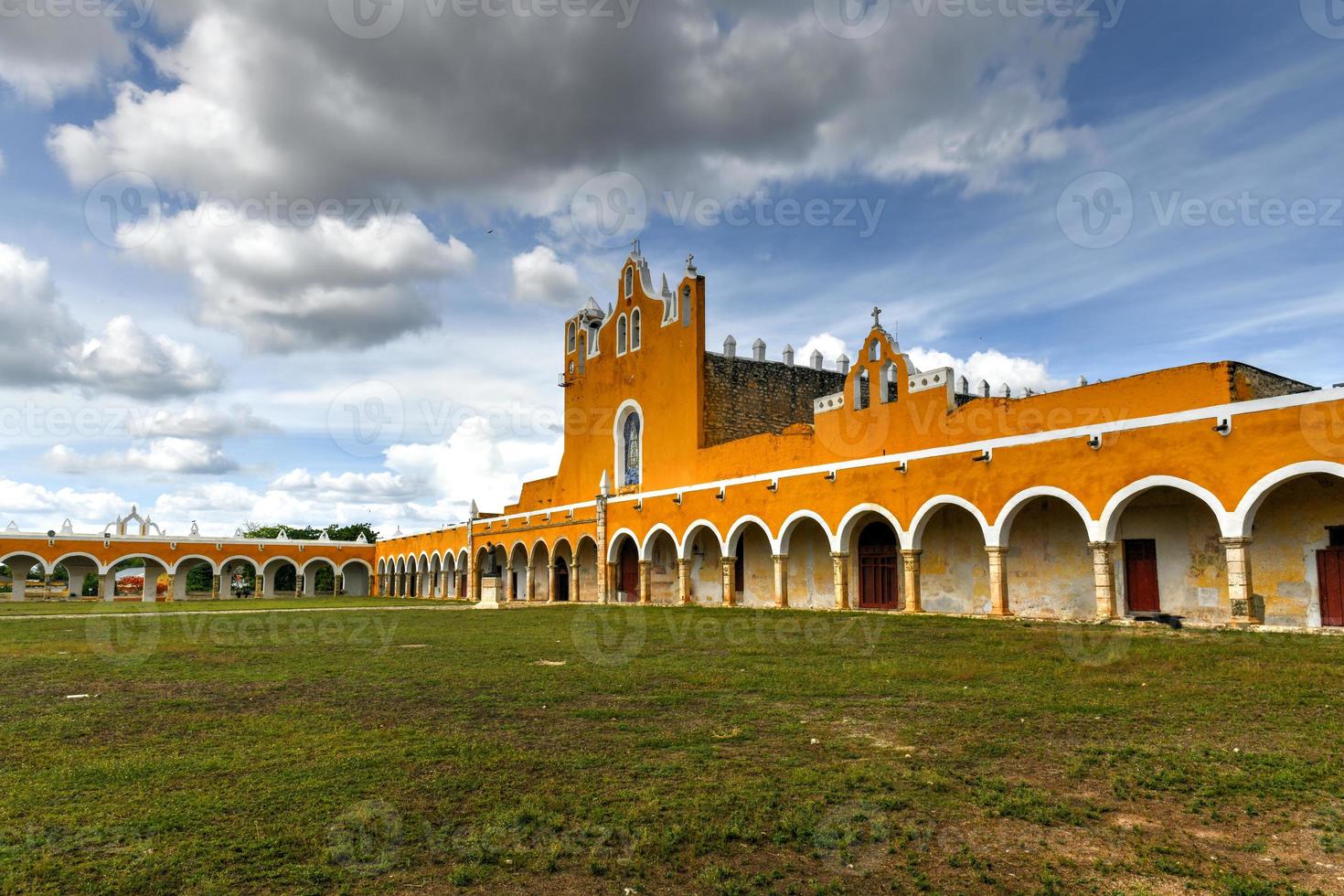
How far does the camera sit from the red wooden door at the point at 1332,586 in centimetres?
1335

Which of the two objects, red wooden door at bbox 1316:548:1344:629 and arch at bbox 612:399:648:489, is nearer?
red wooden door at bbox 1316:548:1344:629

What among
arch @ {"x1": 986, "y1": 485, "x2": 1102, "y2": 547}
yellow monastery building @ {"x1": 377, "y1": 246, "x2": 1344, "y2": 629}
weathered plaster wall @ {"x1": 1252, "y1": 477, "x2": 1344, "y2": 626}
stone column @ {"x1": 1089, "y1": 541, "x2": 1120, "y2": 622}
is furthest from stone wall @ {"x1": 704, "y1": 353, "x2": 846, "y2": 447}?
weathered plaster wall @ {"x1": 1252, "y1": 477, "x2": 1344, "y2": 626}

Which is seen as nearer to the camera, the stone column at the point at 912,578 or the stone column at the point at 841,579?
the stone column at the point at 912,578

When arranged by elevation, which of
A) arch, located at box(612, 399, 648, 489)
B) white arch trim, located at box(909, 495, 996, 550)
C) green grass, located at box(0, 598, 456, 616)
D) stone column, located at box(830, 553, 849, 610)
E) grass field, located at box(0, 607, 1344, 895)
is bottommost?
green grass, located at box(0, 598, 456, 616)

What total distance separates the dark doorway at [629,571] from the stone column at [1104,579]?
17.1 m

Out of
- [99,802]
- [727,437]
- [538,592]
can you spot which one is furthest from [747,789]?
[538,592]

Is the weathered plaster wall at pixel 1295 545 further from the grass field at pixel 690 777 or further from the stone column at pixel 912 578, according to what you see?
the stone column at pixel 912 578

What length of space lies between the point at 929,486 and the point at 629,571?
14809 millimetres

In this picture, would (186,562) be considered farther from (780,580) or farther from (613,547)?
(780,580)

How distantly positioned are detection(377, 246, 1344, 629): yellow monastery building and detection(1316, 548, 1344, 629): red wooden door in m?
0.02

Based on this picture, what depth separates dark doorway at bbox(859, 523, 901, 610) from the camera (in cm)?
2039

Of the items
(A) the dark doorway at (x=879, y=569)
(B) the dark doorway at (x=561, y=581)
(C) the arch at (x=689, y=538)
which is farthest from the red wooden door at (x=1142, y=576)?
(B) the dark doorway at (x=561, y=581)

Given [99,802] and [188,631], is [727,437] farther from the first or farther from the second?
[99,802]

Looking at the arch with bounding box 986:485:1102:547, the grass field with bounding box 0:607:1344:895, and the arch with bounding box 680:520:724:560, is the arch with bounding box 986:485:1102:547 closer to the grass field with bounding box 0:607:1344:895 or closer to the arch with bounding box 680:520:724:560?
the grass field with bounding box 0:607:1344:895
